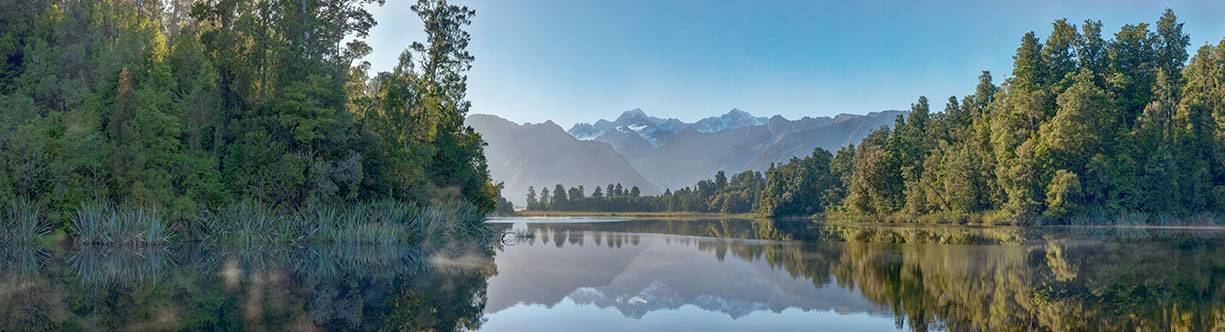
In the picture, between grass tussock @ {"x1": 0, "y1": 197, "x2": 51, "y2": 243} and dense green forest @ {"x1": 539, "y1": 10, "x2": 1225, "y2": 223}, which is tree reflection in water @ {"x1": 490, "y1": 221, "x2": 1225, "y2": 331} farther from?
dense green forest @ {"x1": 539, "y1": 10, "x2": 1225, "y2": 223}

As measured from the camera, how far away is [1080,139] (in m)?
65.4

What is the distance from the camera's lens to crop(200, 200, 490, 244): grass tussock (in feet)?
107

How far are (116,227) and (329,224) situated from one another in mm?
7846

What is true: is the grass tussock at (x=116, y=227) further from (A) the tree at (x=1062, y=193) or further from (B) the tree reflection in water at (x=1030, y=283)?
(A) the tree at (x=1062, y=193)

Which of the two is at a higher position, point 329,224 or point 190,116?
point 190,116

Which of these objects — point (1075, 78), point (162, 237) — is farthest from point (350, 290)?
point (1075, 78)

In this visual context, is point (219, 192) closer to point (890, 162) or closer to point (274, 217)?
point (274, 217)

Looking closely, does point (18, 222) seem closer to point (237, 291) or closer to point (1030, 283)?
point (237, 291)

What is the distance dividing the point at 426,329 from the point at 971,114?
260ft

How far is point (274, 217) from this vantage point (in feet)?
109

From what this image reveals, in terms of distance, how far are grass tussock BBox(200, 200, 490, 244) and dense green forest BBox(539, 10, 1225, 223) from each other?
5083 centimetres

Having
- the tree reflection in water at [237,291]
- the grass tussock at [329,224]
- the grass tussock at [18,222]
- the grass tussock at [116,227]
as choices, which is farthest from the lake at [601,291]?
the grass tussock at [329,224]

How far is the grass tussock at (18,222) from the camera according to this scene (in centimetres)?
2869

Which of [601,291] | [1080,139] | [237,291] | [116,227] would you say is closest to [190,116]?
[116,227]
